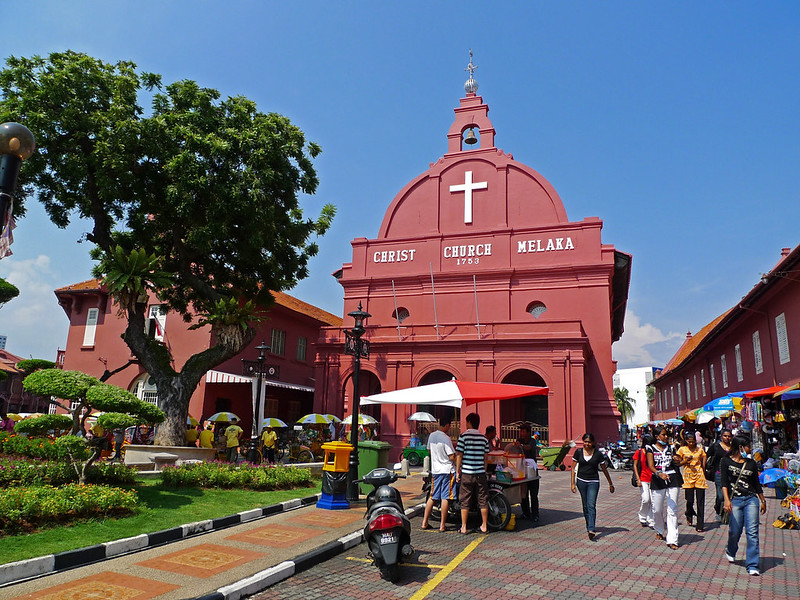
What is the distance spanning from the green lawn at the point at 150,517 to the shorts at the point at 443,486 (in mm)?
3296

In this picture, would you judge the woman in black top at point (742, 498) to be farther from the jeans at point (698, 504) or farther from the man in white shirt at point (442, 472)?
the man in white shirt at point (442, 472)

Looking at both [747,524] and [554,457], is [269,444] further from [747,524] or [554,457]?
[747,524]

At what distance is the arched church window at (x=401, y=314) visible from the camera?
27016 mm

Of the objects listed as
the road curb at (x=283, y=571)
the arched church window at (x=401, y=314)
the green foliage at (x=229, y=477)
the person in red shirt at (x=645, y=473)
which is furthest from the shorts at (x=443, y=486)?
the arched church window at (x=401, y=314)

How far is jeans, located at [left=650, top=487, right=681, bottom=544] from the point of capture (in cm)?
758

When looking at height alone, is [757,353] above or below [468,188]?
below

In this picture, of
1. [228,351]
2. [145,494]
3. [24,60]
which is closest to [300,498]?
[145,494]

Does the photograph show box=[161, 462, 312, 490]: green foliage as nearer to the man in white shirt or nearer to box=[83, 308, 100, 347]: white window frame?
the man in white shirt

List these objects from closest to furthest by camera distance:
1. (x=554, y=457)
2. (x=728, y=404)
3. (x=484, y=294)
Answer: (x=728, y=404)
(x=554, y=457)
(x=484, y=294)

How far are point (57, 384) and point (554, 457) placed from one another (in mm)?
16069

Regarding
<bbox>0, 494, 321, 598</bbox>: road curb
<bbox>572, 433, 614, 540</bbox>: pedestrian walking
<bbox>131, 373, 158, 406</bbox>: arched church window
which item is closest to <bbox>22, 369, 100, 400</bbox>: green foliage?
<bbox>0, 494, 321, 598</bbox>: road curb

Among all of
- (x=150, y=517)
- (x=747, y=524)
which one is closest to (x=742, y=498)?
(x=747, y=524)

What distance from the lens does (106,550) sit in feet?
21.2

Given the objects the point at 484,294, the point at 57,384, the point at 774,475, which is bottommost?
the point at 774,475
